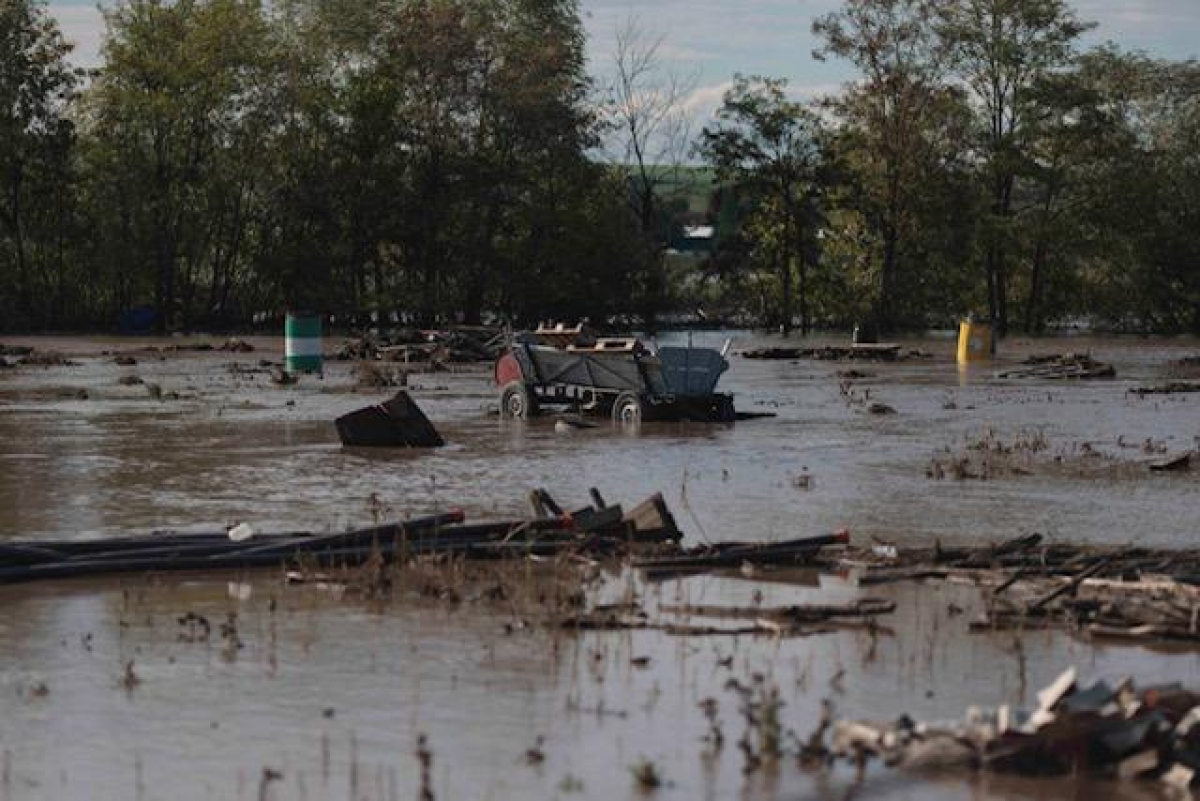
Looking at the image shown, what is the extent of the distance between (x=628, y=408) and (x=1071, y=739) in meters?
17.9

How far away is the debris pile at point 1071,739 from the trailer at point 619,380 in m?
17.5

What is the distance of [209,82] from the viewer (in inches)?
2655

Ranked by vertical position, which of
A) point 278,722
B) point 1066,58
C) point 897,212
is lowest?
point 278,722

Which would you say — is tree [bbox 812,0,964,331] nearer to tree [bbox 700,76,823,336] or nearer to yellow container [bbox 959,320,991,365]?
tree [bbox 700,76,823,336]

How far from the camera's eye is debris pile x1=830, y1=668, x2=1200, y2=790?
7.74 m

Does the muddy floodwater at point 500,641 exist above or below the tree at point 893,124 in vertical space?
below

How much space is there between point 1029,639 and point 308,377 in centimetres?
2926

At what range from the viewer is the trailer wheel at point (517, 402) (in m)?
26.7

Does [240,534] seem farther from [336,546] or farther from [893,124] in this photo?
[893,124]

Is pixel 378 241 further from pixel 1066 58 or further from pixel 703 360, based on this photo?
pixel 703 360

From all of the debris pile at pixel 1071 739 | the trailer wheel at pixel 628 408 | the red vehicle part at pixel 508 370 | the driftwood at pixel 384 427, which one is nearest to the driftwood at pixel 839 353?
the red vehicle part at pixel 508 370

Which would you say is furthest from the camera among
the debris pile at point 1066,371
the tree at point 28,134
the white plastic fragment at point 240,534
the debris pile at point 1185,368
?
the tree at point 28,134

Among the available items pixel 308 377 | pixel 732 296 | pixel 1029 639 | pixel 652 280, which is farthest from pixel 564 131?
pixel 1029 639

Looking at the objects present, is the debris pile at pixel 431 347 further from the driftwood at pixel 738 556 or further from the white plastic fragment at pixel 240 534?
the driftwood at pixel 738 556
